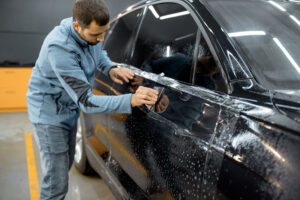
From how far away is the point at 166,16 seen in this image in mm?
2021

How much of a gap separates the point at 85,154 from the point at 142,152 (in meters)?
1.52

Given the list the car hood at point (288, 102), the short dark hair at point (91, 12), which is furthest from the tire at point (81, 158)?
the car hood at point (288, 102)

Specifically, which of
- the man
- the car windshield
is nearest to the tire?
the man

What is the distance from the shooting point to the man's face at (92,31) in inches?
66.6

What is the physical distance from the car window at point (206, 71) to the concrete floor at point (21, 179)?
1924mm

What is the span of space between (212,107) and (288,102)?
0.30m

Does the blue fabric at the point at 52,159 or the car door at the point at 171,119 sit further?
the blue fabric at the point at 52,159

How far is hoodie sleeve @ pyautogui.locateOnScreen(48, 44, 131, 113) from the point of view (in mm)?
1640

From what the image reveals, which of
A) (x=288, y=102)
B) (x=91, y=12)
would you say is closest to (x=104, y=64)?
(x=91, y=12)

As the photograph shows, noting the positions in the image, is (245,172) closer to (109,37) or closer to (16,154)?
(109,37)

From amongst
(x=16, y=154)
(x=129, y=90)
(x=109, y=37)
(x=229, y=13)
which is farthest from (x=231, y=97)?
(x=16, y=154)

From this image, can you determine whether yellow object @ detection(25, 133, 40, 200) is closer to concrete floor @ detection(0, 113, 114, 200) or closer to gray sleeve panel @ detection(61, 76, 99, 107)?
concrete floor @ detection(0, 113, 114, 200)

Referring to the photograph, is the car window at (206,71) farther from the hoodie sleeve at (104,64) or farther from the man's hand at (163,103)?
the hoodie sleeve at (104,64)

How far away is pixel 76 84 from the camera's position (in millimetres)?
1694
